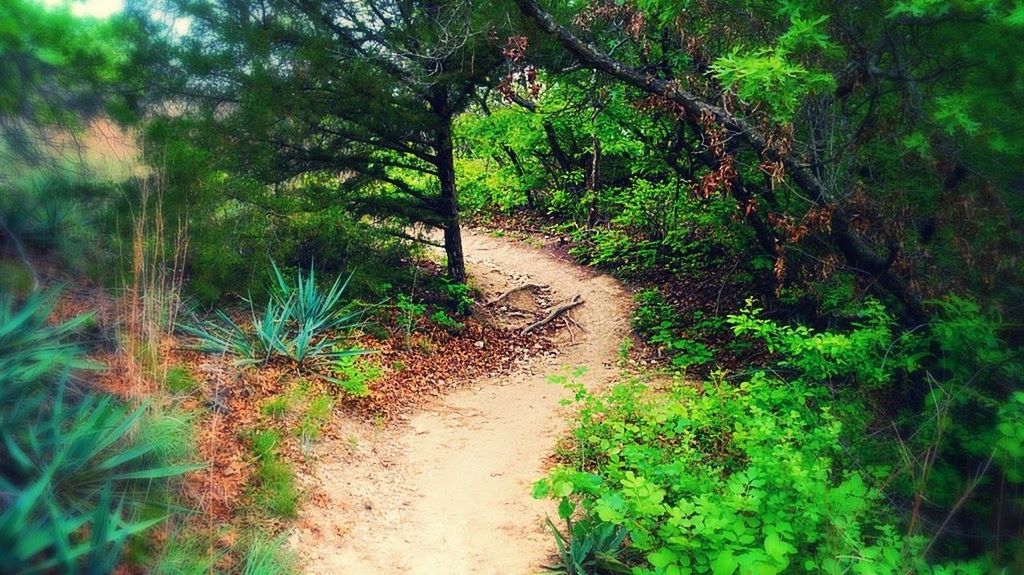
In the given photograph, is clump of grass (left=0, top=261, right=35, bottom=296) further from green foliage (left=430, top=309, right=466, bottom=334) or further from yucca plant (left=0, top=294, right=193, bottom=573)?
green foliage (left=430, top=309, right=466, bottom=334)

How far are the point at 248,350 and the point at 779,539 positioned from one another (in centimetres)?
472

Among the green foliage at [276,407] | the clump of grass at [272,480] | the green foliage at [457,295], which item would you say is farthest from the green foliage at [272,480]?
the green foliage at [457,295]

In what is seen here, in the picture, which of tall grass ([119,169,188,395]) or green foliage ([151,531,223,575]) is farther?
→ tall grass ([119,169,188,395])

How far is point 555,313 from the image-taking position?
10656 mm

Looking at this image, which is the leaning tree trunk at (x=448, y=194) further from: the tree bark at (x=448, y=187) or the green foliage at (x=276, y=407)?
the green foliage at (x=276, y=407)

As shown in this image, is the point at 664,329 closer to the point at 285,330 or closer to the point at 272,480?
the point at 285,330

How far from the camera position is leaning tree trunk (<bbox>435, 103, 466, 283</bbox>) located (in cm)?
872

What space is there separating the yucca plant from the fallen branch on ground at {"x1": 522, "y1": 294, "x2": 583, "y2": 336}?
653cm

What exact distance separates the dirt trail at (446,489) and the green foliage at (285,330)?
3.35 feet

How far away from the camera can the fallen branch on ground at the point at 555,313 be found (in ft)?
33.2

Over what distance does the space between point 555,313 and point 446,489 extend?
5.43 metres

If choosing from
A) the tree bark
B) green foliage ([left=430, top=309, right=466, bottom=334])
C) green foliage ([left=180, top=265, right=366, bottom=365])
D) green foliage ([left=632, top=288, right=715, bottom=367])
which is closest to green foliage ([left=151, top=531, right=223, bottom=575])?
green foliage ([left=180, top=265, right=366, bottom=365])

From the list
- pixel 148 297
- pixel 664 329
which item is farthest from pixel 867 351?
pixel 148 297

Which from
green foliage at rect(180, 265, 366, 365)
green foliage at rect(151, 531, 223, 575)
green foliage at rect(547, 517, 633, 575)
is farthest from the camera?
green foliage at rect(180, 265, 366, 365)
